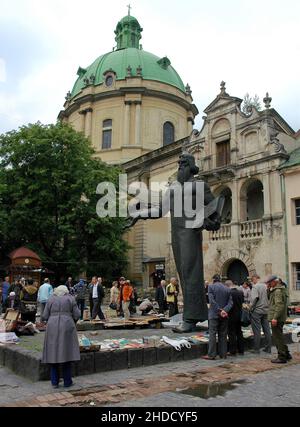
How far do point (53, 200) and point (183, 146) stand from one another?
10549mm

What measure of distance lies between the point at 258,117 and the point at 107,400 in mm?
24540

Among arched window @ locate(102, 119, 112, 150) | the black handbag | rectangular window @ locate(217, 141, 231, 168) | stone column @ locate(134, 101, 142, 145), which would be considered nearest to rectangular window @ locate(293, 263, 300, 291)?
rectangular window @ locate(217, 141, 231, 168)

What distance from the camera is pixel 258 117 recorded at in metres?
27.7

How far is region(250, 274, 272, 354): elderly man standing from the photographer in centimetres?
1028

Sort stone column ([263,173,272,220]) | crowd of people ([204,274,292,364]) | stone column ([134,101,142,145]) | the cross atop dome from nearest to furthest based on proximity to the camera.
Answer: crowd of people ([204,274,292,364])
stone column ([263,173,272,220])
stone column ([134,101,142,145])
the cross atop dome

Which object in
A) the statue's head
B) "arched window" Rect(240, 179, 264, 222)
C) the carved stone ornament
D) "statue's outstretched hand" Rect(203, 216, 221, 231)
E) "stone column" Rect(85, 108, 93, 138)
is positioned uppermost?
"stone column" Rect(85, 108, 93, 138)

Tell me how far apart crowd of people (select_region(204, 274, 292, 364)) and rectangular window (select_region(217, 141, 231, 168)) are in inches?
780

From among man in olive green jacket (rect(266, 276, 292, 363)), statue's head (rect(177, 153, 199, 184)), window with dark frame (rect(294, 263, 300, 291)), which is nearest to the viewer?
man in olive green jacket (rect(266, 276, 292, 363))

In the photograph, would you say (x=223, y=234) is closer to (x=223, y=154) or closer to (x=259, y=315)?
(x=223, y=154)

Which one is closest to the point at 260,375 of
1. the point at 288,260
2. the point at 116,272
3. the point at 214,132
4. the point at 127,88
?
the point at 288,260

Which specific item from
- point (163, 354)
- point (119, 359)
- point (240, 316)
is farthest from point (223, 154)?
point (119, 359)

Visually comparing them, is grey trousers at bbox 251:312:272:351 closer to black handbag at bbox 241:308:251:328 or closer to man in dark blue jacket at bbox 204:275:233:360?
black handbag at bbox 241:308:251:328

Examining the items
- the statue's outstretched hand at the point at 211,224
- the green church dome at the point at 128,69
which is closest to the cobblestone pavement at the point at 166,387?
the statue's outstretched hand at the point at 211,224

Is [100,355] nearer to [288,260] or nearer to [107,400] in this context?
[107,400]
